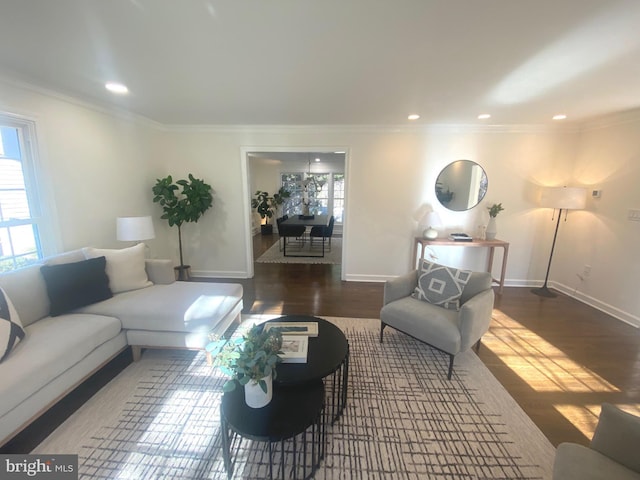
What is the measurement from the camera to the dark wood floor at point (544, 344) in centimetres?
193

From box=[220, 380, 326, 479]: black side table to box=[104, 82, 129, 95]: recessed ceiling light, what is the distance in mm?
2834

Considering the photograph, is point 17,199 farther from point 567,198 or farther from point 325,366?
point 567,198

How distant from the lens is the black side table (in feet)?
4.11

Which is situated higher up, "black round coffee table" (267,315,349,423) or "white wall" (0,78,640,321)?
"white wall" (0,78,640,321)

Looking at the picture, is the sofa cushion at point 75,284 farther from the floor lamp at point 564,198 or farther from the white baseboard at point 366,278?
the floor lamp at point 564,198

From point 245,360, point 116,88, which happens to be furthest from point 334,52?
point 116,88

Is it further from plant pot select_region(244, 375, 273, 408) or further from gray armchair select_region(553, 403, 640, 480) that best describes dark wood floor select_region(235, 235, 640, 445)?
plant pot select_region(244, 375, 273, 408)

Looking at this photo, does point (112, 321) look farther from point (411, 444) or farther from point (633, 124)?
point (633, 124)

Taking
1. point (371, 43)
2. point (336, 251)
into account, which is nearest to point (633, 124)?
point (371, 43)

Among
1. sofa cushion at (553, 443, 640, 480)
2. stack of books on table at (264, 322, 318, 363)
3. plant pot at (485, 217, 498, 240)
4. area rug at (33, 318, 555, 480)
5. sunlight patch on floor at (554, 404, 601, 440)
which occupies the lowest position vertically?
area rug at (33, 318, 555, 480)

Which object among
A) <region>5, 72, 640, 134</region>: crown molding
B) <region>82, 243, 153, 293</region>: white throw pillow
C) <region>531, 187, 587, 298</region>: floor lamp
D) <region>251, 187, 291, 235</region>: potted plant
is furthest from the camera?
<region>251, 187, 291, 235</region>: potted plant

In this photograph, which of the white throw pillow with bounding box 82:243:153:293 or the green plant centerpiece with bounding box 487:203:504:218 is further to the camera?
the green plant centerpiece with bounding box 487:203:504:218

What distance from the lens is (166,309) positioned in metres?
2.26

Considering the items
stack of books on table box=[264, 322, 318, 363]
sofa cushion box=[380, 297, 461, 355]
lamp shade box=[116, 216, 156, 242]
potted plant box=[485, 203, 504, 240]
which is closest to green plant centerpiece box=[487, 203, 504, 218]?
potted plant box=[485, 203, 504, 240]
